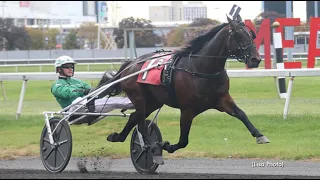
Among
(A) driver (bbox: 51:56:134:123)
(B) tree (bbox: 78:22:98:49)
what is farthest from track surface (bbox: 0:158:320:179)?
(B) tree (bbox: 78:22:98:49)

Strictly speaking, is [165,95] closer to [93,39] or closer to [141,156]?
[141,156]

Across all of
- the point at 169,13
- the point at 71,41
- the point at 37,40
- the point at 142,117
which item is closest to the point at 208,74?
the point at 142,117

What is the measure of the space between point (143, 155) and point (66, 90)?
4.07ft

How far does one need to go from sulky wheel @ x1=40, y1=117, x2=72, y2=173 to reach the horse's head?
2156 millimetres

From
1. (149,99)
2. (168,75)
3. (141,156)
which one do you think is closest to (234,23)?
(168,75)

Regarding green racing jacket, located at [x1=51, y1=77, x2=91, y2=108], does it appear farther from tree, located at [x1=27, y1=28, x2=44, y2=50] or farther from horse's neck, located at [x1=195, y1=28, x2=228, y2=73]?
tree, located at [x1=27, y1=28, x2=44, y2=50]

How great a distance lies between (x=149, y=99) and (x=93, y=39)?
51.3m

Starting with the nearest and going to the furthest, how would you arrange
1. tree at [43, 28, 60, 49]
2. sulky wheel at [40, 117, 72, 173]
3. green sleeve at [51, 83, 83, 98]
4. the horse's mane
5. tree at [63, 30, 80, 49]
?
the horse's mane → sulky wheel at [40, 117, 72, 173] → green sleeve at [51, 83, 83, 98] → tree at [63, 30, 80, 49] → tree at [43, 28, 60, 49]

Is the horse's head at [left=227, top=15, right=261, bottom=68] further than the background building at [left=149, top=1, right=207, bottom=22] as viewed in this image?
No

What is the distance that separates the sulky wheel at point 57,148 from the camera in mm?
8023

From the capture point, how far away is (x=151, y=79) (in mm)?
7676

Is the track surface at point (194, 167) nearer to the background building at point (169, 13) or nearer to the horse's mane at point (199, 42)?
the horse's mane at point (199, 42)

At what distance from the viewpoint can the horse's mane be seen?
7594 mm

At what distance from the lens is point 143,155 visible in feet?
26.7
